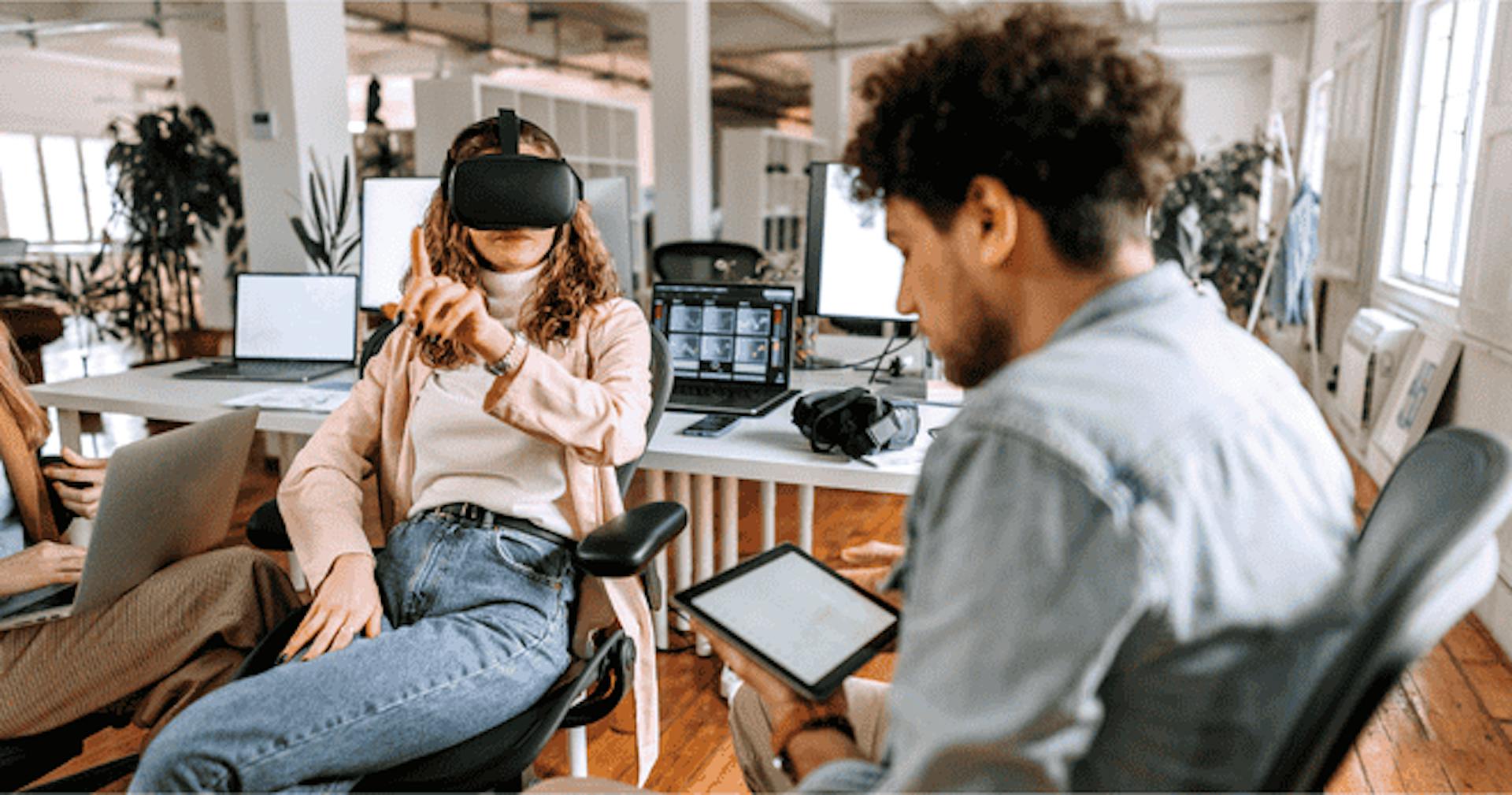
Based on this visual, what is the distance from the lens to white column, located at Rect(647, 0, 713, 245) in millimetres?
6109

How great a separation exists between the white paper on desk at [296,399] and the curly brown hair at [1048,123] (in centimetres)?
179

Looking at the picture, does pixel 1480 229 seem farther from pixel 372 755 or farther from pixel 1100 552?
pixel 372 755

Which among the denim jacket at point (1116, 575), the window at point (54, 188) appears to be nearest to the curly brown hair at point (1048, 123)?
the denim jacket at point (1116, 575)

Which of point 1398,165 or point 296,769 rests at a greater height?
point 1398,165

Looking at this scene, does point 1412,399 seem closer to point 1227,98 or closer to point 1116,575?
point 1116,575

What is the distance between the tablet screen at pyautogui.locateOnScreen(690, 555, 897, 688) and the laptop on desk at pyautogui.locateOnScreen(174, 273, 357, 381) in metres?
2.04

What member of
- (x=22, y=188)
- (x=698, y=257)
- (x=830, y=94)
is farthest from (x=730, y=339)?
(x=22, y=188)

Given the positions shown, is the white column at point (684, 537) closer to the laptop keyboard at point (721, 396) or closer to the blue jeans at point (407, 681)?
the laptop keyboard at point (721, 396)

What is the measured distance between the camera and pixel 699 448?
1856 mm

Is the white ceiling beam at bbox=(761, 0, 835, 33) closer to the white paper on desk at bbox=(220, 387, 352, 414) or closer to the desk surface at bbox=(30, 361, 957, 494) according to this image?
the desk surface at bbox=(30, 361, 957, 494)

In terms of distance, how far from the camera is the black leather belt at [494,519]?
56.1 inches

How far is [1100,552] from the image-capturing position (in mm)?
530

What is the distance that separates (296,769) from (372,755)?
0.08m

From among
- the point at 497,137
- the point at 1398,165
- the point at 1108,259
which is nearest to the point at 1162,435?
the point at 1108,259
